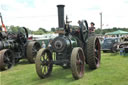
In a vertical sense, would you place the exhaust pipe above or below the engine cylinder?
above

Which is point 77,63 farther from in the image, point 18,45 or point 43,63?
point 18,45

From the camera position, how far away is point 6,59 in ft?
24.9

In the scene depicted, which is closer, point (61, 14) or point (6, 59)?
point (61, 14)

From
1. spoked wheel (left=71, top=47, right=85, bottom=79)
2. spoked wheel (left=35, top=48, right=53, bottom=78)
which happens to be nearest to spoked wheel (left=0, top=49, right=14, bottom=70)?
spoked wheel (left=35, top=48, right=53, bottom=78)

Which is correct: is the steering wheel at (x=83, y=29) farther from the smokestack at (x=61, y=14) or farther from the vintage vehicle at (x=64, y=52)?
the smokestack at (x=61, y=14)

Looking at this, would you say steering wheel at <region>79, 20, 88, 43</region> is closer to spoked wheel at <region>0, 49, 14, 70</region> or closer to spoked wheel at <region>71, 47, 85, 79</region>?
spoked wheel at <region>71, 47, 85, 79</region>

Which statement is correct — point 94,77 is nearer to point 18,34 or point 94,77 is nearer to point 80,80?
point 80,80

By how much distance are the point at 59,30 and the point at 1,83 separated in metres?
2.58

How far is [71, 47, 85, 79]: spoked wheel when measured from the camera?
14.5 feet

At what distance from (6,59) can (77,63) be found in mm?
4242

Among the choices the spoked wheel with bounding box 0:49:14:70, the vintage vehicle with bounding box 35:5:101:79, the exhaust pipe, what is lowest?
the spoked wheel with bounding box 0:49:14:70

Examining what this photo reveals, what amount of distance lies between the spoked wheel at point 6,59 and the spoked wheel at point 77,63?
389 centimetres

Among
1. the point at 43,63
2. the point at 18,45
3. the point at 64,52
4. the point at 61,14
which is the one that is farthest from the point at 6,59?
the point at 61,14

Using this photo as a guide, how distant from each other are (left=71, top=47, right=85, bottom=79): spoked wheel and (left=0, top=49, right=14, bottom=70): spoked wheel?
3890 mm
